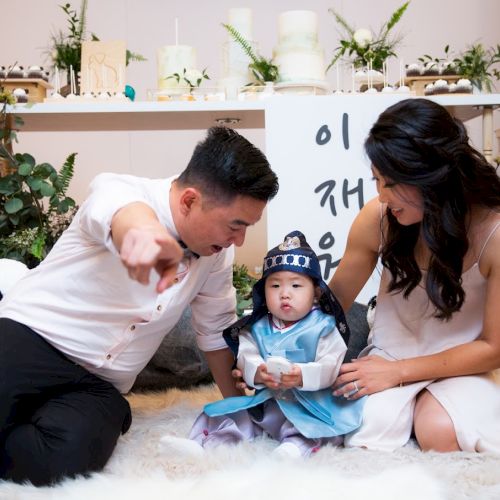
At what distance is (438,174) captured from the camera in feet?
4.47

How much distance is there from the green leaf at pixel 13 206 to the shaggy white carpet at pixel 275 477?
100cm

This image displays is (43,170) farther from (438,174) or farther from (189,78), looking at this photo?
(438,174)

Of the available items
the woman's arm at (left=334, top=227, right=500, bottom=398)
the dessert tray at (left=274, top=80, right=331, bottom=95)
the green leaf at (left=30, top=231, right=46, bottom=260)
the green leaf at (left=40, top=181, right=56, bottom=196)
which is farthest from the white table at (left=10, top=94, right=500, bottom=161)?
the woman's arm at (left=334, top=227, right=500, bottom=398)

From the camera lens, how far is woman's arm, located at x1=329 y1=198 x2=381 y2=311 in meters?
1.59

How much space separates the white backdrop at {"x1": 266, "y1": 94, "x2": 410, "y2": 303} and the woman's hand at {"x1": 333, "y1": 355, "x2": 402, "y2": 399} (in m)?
0.57

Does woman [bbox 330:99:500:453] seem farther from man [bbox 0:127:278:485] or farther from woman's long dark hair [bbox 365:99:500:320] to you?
man [bbox 0:127:278:485]

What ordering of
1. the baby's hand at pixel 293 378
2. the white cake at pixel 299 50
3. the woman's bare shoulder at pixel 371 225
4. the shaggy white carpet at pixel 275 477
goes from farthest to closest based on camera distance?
the white cake at pixel 299 50 → the woman's bare shoulder at pixel 371 225 → the baby's hand at pixel 293 378 → the shaggy white carpet at pixel 275 477

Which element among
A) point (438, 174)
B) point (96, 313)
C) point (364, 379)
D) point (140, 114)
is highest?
point (140, 114)

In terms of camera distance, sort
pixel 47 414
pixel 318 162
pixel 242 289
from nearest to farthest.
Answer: pixel 47 414
pixel 318 162
pixel 242 289

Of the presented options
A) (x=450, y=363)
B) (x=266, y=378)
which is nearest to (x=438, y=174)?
(x=450, y=363)

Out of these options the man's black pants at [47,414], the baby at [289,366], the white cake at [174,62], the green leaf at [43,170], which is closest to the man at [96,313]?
the man's black pants at [47,414]

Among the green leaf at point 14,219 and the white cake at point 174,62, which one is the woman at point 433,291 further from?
the green leaf at point 14,219

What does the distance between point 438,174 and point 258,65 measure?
3.58 feet

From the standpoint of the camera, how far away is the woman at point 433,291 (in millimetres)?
1367
